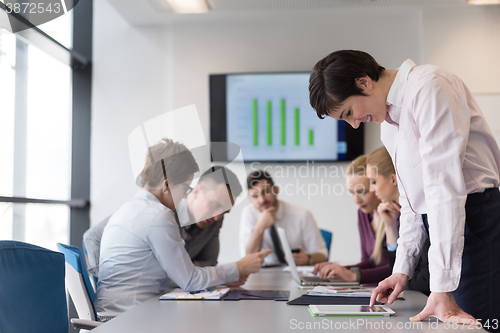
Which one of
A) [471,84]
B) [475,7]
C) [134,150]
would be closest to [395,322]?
[134,150]

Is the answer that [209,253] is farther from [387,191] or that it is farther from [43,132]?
[43,132]

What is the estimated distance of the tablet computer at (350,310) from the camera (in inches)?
44.6

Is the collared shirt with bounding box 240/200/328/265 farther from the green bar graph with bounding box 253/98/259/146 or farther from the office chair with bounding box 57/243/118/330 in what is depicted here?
the office chair with bounding box 57/243/118/330

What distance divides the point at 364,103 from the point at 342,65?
13 cm

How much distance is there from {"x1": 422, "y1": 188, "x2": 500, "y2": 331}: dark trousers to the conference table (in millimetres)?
143

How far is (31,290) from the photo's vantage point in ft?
3.91

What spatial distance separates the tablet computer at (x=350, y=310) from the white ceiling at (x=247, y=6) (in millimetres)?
2756

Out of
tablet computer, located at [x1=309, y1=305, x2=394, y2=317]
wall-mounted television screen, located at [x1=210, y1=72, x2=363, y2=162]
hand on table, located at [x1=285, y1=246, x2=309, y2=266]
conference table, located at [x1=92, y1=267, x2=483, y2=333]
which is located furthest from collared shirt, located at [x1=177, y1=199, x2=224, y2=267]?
wall-mounted television screen, located at [x1=210, y1=72, x2=363, y2=162]

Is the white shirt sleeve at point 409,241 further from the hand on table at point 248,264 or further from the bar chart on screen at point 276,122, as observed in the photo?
the bar chart on screen at point 276,122

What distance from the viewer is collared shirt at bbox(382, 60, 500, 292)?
97 cm

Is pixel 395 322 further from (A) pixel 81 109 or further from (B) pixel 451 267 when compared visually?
(A) pixel 81 109

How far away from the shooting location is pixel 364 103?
3.89 ft

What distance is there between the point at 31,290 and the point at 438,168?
44.4 inches

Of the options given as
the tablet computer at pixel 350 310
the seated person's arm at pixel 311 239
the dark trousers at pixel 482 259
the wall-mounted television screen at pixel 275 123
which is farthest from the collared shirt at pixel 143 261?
the wall-mounted television screen at pixel 275 123
